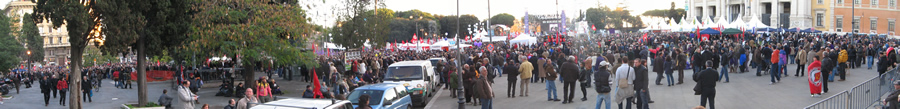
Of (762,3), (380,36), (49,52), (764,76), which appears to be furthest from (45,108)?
(49,52)

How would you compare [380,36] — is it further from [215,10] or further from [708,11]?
[708,11]

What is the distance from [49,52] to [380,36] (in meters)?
68.8

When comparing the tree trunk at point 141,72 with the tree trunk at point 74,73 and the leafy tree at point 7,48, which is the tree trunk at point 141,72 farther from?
the leafy tree at point 7,48

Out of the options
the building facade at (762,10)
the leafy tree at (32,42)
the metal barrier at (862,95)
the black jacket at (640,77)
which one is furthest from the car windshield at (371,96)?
the building facade at (762,10)

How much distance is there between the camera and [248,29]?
20.0 meters

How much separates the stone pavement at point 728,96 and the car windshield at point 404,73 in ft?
2.83

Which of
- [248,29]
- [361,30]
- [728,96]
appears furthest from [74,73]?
[361,30]

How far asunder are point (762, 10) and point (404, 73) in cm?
7215

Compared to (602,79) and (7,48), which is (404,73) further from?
(7,48)

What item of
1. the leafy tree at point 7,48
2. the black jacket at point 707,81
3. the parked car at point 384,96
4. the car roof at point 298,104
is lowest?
the parked car at point 384,96

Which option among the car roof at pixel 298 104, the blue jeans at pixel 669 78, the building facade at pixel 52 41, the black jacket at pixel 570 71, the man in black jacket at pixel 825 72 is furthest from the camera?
the building facade at pixel 52 41

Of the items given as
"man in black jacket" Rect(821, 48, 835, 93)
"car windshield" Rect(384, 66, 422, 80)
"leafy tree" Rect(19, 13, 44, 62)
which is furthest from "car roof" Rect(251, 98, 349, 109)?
"leafy tree" Rect(19, 13, 44, 62)

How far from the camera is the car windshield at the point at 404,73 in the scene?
20636mm

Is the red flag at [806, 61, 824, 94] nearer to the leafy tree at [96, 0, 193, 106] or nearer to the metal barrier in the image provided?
the metal barrier
